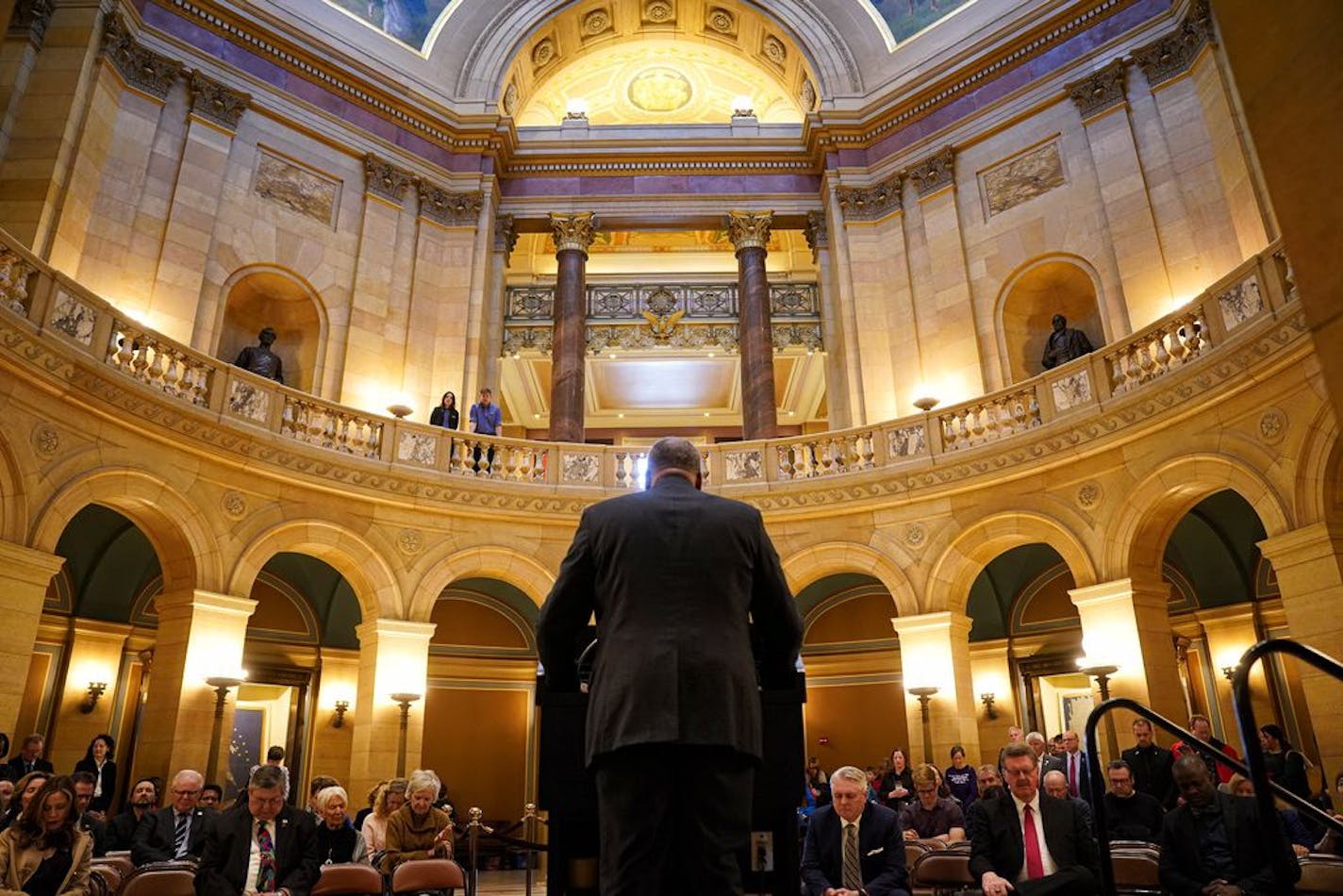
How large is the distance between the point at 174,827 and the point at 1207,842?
743 cm

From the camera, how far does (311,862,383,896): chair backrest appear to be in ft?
19.7

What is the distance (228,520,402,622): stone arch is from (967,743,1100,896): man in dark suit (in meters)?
9.95

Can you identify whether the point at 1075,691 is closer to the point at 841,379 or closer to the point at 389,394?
the point at 841,379

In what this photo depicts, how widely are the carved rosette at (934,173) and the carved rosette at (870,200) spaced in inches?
17.0

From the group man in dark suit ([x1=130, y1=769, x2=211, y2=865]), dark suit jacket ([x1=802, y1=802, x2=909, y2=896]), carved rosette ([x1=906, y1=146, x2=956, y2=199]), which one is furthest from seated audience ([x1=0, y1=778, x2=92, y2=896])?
Result: carved rosette ([x1=906, y1=146, x2=956, y2=199])

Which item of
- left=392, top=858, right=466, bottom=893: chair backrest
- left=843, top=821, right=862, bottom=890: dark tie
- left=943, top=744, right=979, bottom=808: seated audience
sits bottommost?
left=392, top=858, right=466, bottom=893: chair backrest

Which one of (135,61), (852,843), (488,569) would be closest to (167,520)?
(488,569)

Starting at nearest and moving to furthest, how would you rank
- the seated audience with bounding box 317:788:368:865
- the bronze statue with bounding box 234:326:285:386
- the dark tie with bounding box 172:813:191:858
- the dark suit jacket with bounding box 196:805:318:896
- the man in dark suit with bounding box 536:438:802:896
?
the man in dark suit with bounding box 536:438:802:896 → the dark suit jacket with bounding box 196:805:318:896 → the seated audience with bounding box 317:788:368:865 → the dark tie with bounding box 172:813:191:858 → the bronze statue with bounding box 234:326:285:386

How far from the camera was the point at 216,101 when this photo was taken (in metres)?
16.0

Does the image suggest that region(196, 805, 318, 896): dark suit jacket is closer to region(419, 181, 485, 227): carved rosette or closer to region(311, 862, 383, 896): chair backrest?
region(311, 862, 383, 896): chair backrest

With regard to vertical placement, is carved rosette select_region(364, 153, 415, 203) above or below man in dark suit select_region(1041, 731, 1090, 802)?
above

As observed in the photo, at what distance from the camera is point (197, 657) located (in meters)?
11.7

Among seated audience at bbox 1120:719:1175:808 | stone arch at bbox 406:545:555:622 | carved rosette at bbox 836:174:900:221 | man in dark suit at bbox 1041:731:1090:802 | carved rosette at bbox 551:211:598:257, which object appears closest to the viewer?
man in dark suit at bbox 1041:731:1090:802

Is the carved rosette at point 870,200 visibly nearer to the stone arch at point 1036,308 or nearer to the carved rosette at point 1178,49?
the stone arch at point 1036,308
